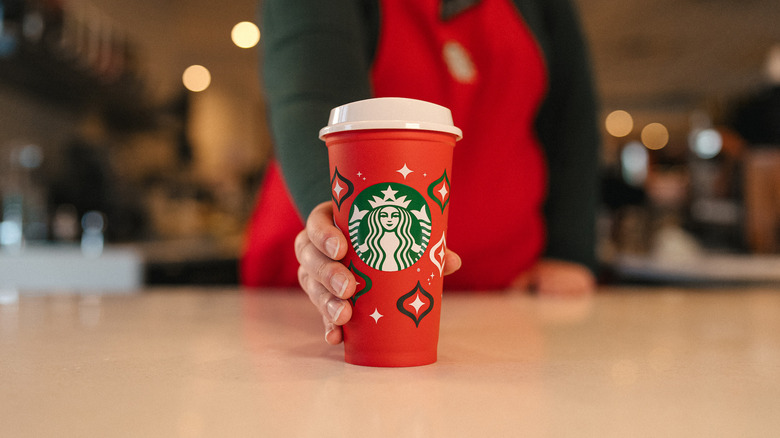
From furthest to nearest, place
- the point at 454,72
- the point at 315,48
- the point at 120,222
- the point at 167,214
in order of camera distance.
→ 1. the point at 167,214
2. the point at 120,222
3. the point at 454,72
4. the point at 315,48

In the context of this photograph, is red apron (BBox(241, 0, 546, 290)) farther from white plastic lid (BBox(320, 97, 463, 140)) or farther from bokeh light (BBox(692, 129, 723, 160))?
bokeh light (BBox(692, 129, 723, 160))

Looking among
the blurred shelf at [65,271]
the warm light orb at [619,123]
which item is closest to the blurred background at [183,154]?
the blurred shelf at [65,271]

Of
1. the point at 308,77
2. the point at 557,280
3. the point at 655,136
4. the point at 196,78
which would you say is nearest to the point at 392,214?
the point at 308,77

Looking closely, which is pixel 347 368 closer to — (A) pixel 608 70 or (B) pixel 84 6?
(B) pixel 84 6

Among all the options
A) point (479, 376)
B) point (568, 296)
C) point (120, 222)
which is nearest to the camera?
point (479, 376)

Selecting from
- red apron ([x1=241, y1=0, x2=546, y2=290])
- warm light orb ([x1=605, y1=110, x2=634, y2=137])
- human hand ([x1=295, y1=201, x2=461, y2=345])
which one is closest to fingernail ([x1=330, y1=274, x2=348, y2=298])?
human hand ([x1=295, y1=201, x2=461, y2=345])

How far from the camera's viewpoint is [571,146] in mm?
1256

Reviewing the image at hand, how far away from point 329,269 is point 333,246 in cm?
2

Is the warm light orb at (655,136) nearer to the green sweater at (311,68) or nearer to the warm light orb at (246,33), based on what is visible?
the warm light orb at (246,33)

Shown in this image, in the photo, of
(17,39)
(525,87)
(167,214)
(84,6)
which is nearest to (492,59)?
(525,87)

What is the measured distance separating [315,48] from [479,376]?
428 mm

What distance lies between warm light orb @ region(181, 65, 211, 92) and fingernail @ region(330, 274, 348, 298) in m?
5.01

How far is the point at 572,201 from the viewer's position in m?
1.27

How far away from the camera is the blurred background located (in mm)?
2186
